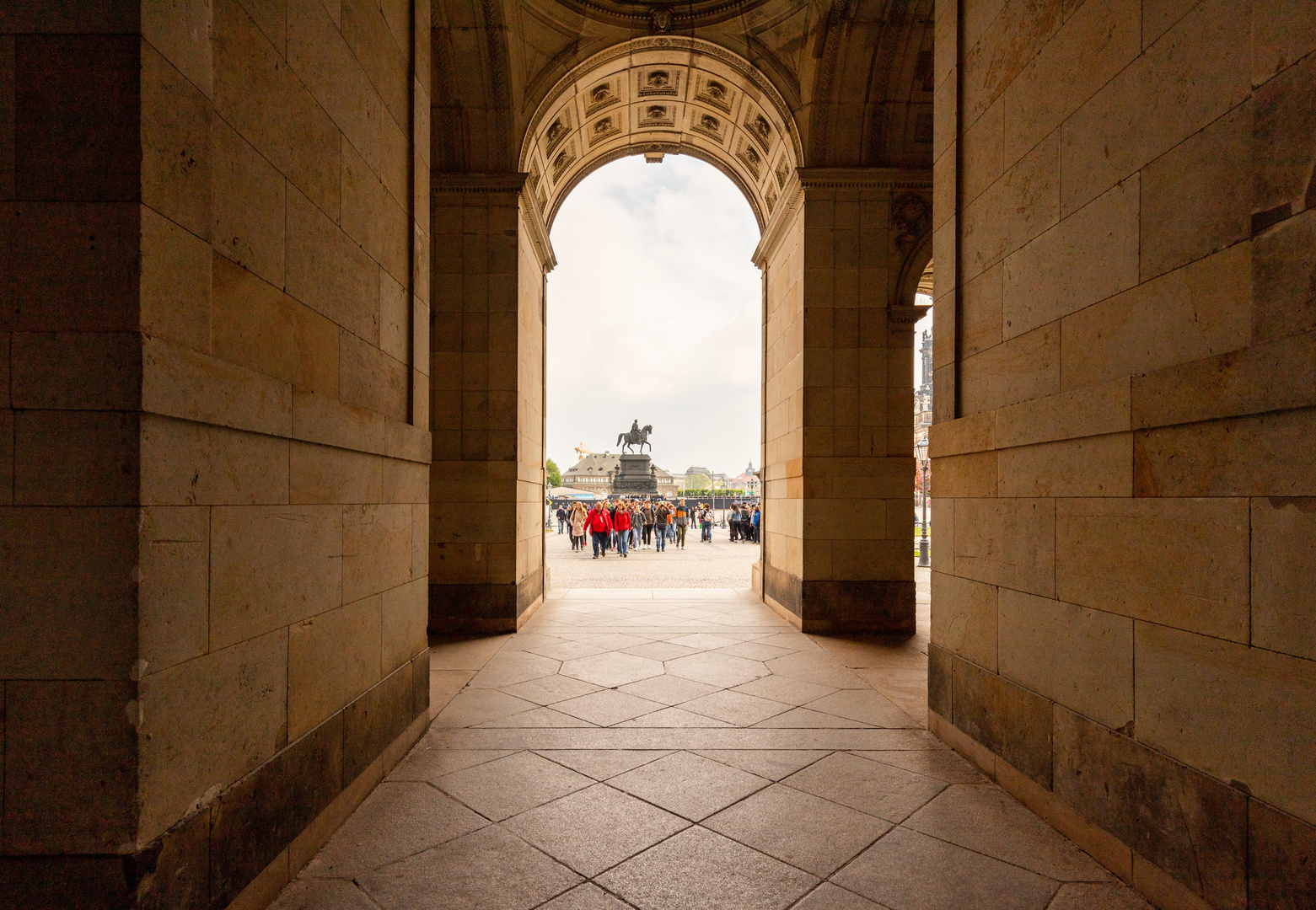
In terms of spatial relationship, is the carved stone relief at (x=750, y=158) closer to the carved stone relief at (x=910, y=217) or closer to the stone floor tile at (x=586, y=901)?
the carved stone relief at (x=910, y=217)

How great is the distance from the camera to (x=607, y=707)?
5.65 meters

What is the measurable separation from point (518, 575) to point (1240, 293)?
8.43m

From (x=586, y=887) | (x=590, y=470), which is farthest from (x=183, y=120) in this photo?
(x=590, y=470)

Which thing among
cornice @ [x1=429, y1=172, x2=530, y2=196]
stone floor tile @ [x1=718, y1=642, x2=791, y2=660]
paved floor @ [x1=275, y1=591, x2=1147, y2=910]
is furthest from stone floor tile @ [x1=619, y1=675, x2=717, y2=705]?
cornice @ [x1=429, y1=172, x2=530, y2=196]

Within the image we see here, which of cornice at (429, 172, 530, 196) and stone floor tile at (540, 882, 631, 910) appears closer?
stone floor tile at (540, 882, 631, 910)

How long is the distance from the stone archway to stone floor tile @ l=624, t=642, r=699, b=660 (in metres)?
2.11

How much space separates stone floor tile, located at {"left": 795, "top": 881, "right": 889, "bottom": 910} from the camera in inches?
115

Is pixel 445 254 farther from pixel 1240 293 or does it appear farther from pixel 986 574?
pixel 1240 293

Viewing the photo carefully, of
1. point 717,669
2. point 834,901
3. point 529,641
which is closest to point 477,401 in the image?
point 529,641

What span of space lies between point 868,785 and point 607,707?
2.27 metres

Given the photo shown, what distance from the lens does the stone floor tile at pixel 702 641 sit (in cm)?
801

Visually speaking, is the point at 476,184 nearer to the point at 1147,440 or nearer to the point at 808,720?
the point at 808,720

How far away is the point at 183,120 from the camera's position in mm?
2492

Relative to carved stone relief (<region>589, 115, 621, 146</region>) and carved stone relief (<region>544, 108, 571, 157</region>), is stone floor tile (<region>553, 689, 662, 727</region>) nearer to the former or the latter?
carved stone relief (<region>544, 108, 571, 157</region>)
